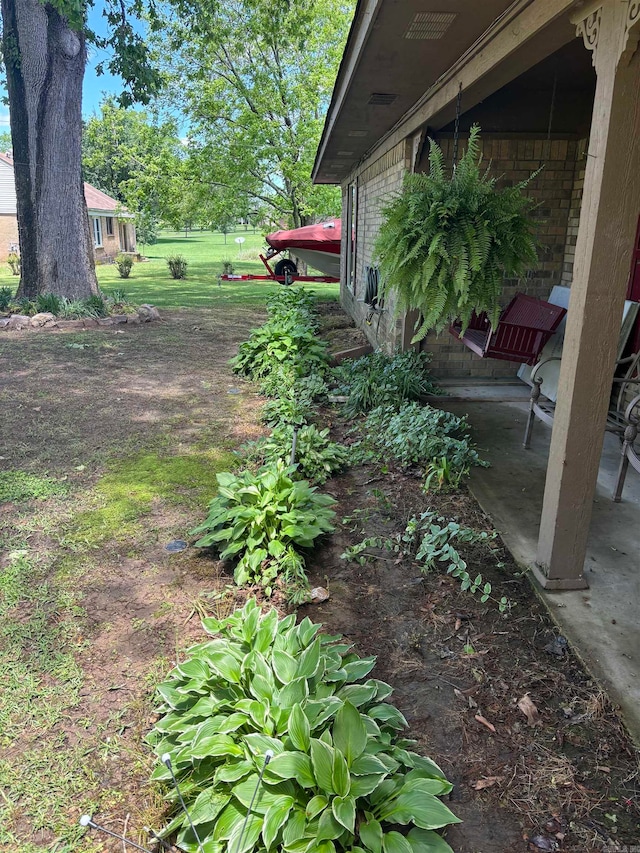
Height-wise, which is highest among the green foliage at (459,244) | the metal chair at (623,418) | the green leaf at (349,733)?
the green foliage at (459,244)

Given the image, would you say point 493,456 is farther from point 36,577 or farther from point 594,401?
point 36,577

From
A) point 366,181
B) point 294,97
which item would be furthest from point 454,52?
point 294,97

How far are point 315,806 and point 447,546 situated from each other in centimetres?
149

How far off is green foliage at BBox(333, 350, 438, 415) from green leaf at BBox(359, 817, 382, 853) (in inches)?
138

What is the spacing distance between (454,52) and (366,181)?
514 centimetres

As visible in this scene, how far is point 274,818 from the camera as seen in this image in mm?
1499

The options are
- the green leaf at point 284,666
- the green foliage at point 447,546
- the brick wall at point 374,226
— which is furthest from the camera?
the brick wall at point 374,226

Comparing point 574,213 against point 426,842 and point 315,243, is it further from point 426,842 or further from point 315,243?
point 315,243

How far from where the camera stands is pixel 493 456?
4.09 m

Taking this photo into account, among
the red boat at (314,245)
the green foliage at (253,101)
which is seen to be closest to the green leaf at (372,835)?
the red boat at (314,245)

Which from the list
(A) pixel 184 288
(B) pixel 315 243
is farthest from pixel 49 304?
(A) pixel 184 288

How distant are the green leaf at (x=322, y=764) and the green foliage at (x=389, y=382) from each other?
3.43 meters

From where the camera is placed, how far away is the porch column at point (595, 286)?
208 centimetres

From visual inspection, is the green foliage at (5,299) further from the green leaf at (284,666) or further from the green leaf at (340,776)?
the green leaf at (340,776)
